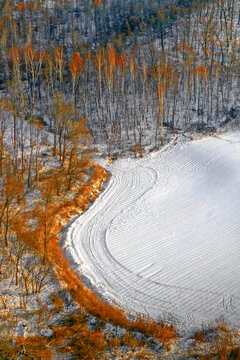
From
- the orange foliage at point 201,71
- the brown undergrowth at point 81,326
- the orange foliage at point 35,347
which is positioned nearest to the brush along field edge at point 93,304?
the brown undergrowth at point 81,326

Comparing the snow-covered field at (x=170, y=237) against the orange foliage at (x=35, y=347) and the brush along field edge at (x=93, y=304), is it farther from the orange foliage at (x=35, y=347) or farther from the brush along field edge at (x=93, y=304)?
the orange foliage at (x=35, y=347)

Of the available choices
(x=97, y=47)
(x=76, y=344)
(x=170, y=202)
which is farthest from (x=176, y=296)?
(x=97, y=47)

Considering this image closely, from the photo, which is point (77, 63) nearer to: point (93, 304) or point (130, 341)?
point (93, 304)

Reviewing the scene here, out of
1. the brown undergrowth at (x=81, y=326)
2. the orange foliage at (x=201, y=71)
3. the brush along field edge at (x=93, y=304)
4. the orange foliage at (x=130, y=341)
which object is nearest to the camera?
the brown undergrowth at (x=81, y=326)

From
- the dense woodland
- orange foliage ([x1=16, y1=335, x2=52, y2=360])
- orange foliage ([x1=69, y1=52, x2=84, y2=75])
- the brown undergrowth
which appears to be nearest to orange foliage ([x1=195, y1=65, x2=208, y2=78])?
the dense woodland

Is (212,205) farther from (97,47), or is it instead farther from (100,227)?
(97,47)

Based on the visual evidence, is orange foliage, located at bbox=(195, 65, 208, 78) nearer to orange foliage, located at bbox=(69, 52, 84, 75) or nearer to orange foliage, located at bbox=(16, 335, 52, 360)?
orange foliage, located at bbox=(69, 52, 84, 75)
